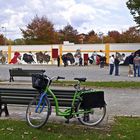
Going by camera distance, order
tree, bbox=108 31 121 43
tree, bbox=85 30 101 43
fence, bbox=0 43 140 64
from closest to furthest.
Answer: fence, bbox=0 43 140 64 < tree, bbox=85 30 101 43 < tree, bbox=108 31 121 43

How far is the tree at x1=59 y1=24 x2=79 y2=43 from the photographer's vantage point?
10728 cm

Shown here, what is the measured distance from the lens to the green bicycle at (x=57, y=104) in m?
9.39

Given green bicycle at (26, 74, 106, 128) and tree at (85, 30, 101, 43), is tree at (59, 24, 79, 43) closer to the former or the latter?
tree at (85, 30, 101, 43)

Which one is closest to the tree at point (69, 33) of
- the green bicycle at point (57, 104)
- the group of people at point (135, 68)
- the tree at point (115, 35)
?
the tree at point (115, 35)

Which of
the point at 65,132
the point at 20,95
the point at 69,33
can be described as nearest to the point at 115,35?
the point at 69,33

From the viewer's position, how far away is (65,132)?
8.68 meters

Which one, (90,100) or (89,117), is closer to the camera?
(90,100)

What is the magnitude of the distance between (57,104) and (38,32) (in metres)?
86.1

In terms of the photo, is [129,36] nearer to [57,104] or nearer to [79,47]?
[79,47]

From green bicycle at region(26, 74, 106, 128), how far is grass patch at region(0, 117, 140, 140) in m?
0.24

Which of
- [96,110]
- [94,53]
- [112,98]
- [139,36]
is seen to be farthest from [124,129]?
[139,36]

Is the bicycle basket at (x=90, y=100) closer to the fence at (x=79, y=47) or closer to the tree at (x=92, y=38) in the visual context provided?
the fence at (x=79, y=47)

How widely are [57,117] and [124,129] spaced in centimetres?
203

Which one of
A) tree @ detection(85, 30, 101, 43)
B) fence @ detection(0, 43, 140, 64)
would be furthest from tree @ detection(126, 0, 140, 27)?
tree @ detection(85, 30, 101, 43)
